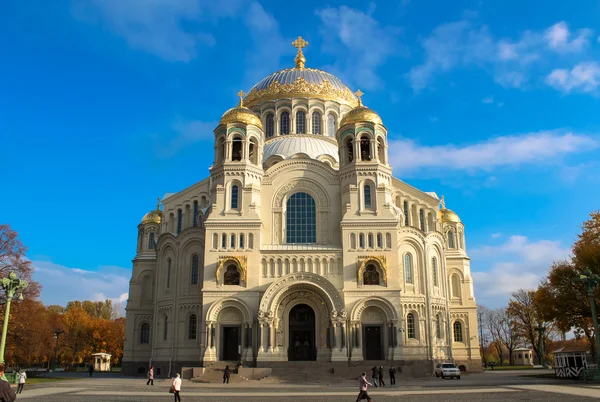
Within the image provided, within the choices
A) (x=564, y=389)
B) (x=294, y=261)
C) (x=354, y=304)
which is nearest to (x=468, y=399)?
(x=564, y=389)

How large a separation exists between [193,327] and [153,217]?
577 inches

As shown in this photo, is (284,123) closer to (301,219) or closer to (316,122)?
(316,122)

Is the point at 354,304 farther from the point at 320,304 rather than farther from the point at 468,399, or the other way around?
the point at 468,399

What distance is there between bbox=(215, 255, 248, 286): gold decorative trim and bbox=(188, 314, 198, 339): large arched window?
4.56m

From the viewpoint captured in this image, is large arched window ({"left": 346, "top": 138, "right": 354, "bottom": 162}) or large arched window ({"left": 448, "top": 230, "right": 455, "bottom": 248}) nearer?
large arched window ({"left": 346, "top": 138, "right": 354, "bottom": 162})

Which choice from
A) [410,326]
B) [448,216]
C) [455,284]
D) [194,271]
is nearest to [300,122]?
[448,216]

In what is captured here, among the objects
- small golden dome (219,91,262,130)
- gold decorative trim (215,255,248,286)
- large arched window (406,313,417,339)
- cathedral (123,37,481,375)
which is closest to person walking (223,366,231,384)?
cathedral (123,37,481,375)

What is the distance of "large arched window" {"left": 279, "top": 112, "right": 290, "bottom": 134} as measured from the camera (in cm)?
5310

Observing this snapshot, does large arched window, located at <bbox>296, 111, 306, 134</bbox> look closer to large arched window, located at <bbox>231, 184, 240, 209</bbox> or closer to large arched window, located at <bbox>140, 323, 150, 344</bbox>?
large arched window, located at <bbox>231, 184, 240, 209</bbox>

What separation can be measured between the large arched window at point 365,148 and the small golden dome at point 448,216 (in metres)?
12.7

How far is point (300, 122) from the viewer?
5331cm

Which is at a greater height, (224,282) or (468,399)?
(224,282)

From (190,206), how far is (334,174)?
538 inches

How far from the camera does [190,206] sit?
1897 inches
